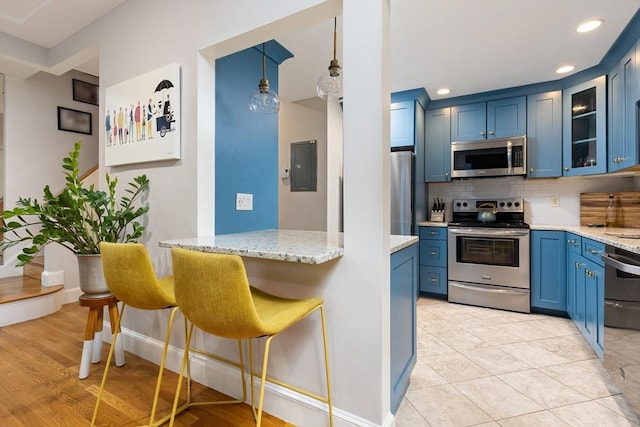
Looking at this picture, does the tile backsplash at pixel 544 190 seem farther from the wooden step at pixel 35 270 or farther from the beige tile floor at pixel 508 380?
the wooden step at pixel 35 270

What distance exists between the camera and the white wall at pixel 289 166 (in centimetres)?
391

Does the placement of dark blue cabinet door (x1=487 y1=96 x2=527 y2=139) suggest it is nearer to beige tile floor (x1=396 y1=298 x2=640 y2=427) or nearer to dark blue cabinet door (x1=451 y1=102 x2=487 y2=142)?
dark blue cabinet door (x1=451 y1=102 x2=487 y2=142)

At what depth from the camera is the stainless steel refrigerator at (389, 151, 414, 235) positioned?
11.3 ft

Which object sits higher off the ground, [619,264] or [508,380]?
[619,264]

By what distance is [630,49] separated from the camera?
7.76ft

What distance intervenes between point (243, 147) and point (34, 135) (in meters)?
3.22

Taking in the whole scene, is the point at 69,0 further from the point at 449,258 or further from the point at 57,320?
the point at 449,258

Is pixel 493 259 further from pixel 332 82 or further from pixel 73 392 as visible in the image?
pixel 73 392

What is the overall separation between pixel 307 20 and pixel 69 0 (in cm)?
193

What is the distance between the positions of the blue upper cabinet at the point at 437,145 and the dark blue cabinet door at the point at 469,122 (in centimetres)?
7

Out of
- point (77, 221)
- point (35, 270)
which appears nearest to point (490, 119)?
point (77, 221)

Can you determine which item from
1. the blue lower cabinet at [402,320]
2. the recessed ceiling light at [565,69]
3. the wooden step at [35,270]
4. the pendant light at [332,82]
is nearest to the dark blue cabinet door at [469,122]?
the recessed ceiling light at [565,69]

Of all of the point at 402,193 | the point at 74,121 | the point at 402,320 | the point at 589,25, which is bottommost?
the point at 402,320

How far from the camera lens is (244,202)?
2232mm
